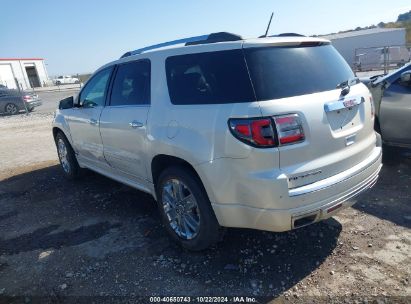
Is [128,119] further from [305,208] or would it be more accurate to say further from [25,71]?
[25,71]

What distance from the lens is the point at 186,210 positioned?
137 inches

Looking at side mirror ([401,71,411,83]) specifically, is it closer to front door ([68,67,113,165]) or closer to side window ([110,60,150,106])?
side window ([110,60,150,106])

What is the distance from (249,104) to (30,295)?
248cm

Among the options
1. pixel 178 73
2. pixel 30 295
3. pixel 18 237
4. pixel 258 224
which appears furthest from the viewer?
pixel 18 237

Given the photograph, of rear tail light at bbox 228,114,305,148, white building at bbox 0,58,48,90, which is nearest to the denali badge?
rear tail light at bbox 228,114,305,148

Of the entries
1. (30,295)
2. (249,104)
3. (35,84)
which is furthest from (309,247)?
(35,84)

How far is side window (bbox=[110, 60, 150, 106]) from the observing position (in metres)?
3.82

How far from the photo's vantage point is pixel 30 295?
10.4ft

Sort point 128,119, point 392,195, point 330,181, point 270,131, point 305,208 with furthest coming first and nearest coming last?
point 392,195
point 128,119
point 330,181
point 305,208
point 270,131

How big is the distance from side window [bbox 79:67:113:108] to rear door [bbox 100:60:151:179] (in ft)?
0.83

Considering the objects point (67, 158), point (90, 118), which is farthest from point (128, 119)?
point (67, 158)

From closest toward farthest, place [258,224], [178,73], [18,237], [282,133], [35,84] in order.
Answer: [282,133] → [258,224] → [178,73] → [18,237] → [35,84]

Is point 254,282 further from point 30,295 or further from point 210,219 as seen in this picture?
point 30,295

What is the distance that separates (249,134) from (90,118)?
2.84 m
